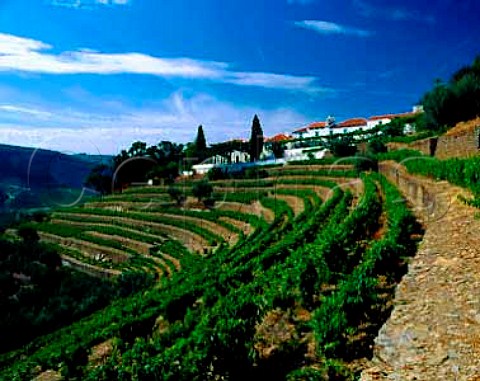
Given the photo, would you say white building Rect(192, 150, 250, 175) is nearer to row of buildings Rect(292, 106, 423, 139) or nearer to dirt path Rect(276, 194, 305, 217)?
row of buildings Rect(292, 106, 423, 139)

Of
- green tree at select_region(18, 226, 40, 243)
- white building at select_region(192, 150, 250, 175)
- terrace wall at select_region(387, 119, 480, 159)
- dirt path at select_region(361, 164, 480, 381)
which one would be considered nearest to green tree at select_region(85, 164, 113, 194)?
white building at select_region(192, 150, 250, 175)

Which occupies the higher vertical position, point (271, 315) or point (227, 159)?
point (227, 159)

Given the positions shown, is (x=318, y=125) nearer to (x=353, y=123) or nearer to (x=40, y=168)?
(x=353, y=123)

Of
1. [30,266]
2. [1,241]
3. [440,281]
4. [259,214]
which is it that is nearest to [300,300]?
[440,281]

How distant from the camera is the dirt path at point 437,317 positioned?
4.22 metres

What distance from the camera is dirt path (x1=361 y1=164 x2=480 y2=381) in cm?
422

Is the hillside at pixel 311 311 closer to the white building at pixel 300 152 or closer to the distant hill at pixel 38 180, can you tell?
the distant hill at pixel 38 180

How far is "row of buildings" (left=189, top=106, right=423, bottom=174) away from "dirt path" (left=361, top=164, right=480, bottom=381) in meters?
40.2

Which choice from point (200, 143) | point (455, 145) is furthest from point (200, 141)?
point (455, 145)

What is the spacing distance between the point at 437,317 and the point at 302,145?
2444 inches

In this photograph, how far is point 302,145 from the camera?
66.4m

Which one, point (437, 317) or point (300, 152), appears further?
point (300, 152)

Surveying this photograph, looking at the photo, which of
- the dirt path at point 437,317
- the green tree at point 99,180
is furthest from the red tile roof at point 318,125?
the dirt path at point 437,317

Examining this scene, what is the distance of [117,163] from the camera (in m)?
75.7
